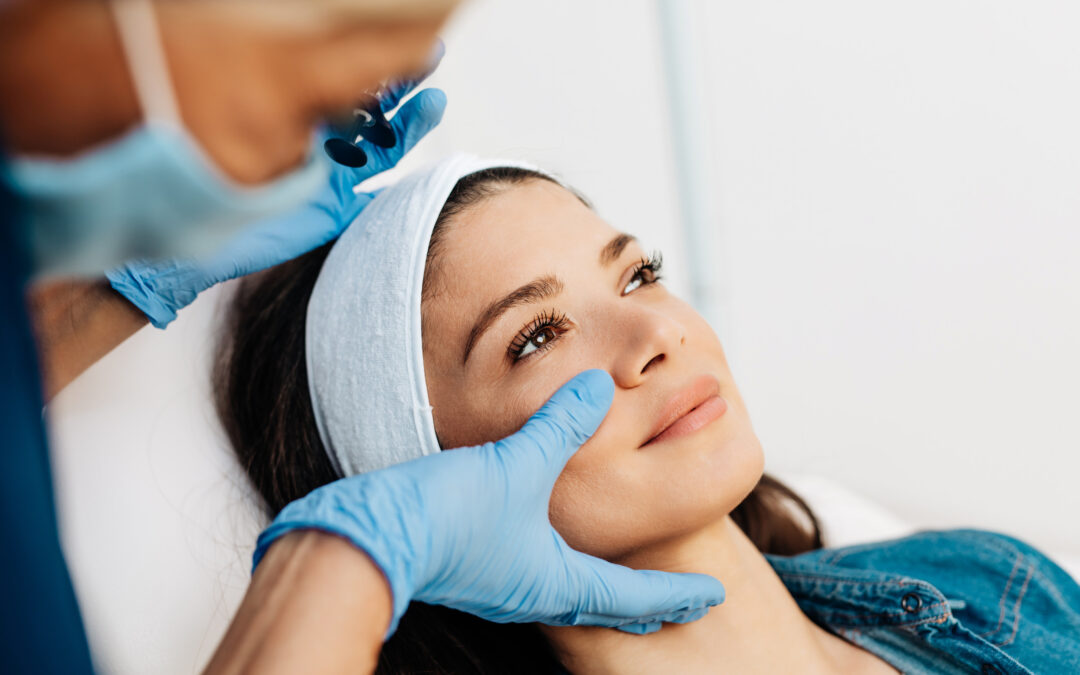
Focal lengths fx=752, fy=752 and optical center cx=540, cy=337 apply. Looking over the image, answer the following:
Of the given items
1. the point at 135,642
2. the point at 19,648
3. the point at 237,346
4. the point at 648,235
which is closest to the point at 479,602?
the point at 19,648

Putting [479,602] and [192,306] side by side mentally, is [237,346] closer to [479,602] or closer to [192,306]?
[192,306]

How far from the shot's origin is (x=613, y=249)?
47.7 inches

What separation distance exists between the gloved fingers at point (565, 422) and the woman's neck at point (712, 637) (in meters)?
0.26

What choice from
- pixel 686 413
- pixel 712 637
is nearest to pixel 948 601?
pixel 712 637

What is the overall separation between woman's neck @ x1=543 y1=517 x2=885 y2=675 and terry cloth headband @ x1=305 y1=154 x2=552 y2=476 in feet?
1.28

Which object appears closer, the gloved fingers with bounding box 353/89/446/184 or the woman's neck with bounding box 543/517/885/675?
the woman's neck with bounding box 543/517/885/675

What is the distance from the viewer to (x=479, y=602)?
0.89 m

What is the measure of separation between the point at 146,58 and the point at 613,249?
2.82 ft

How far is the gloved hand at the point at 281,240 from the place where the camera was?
1287 millimetres

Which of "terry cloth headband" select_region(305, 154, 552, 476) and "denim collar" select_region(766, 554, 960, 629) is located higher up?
"terry cloth headband" select_region(305, 154, 552, 476)

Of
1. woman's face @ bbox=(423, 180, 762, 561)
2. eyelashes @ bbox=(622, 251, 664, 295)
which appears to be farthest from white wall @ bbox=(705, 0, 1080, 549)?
woman's face @ bbox=(423, 180, 762, 561)

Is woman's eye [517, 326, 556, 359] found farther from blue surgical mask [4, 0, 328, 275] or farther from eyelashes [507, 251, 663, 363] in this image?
blue surgical mask [4, 0, 328, 275]

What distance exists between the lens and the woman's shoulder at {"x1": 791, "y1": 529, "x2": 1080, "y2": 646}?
1.44 metres

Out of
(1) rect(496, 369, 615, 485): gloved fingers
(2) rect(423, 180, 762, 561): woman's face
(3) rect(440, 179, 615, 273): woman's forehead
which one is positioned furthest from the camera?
(3) rect(440, 179, 615, 273): woman's forehead
